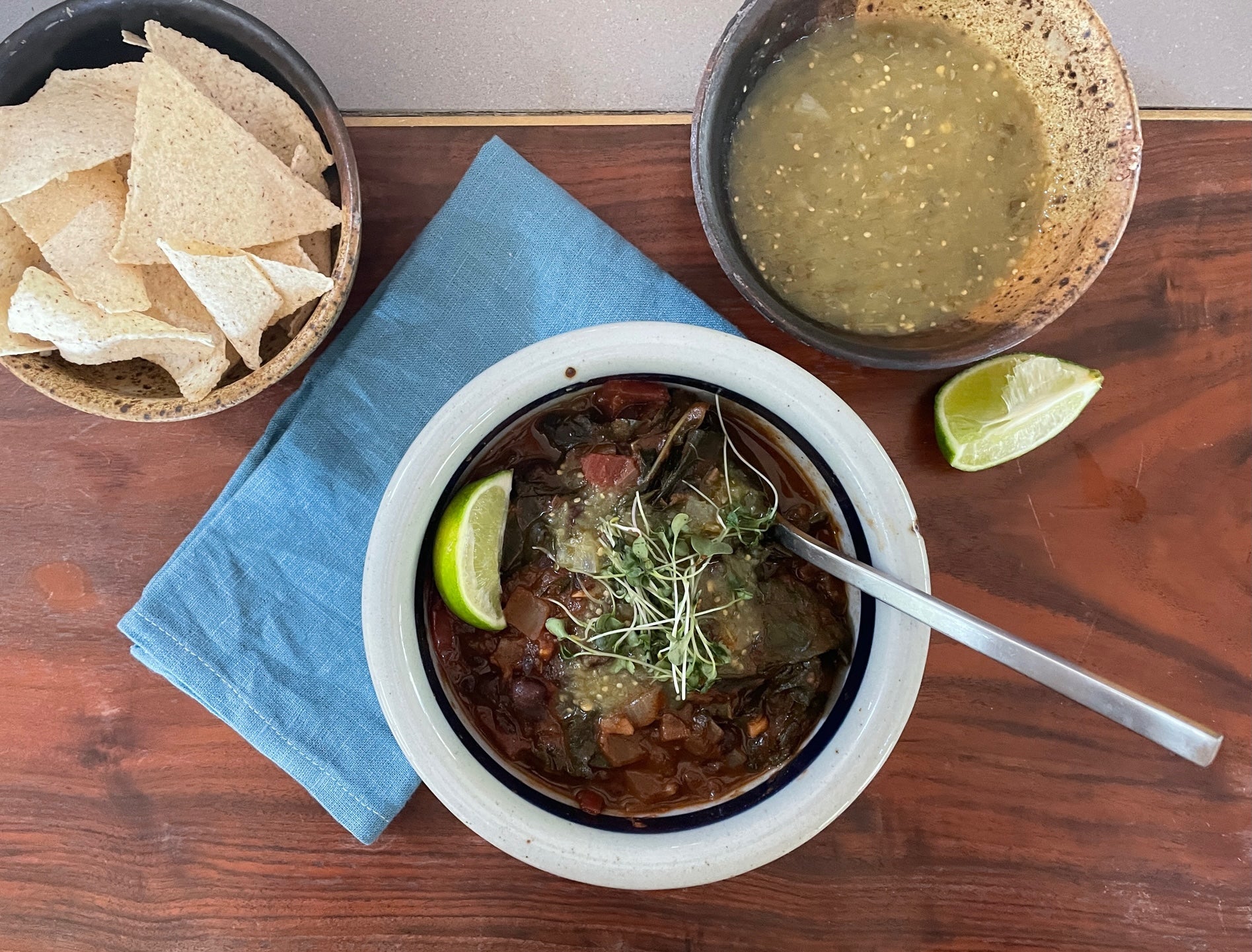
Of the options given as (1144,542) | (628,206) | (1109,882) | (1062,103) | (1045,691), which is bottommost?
Answer: (1109,882)

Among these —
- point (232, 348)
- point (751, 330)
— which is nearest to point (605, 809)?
point (751, 330)

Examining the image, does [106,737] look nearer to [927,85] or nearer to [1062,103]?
[927,85]

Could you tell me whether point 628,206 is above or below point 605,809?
above

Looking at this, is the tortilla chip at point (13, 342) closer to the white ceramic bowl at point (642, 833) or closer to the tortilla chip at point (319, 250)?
the tortilla chip at point (319, 250)

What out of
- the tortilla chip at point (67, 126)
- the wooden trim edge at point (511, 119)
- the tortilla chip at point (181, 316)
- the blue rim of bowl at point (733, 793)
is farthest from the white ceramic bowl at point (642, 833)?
the tortilla chip at point (67, 126)

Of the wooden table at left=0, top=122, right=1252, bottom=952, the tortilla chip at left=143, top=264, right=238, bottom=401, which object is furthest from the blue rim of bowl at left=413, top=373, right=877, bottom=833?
the tortilla chip at left=143, top=264, right=238, bottom=401

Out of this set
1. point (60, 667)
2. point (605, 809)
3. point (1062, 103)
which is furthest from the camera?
point (60, 667)
